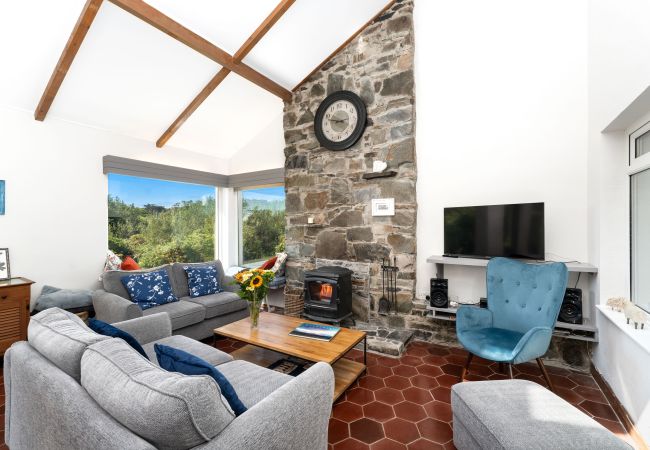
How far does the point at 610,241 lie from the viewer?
8.29ft

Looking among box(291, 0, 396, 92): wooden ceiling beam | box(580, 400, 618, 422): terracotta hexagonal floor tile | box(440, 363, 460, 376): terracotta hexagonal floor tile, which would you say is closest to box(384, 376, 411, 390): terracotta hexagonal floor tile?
box(440, 363, 460, 376): terracotta hexagonal floor tile

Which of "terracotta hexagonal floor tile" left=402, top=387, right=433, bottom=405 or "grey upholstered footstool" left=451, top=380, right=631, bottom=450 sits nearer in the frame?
"grey upholstered footstool" left=451, top=380, right=631, bottom=450

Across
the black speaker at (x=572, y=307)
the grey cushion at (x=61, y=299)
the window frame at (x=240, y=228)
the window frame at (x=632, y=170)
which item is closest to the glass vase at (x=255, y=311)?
the grey cushion at (x=61, y=299)

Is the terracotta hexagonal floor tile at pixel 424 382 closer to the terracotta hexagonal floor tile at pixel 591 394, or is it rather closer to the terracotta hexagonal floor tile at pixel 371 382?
the terracotta hexagonal floor tile at pixel 371 382

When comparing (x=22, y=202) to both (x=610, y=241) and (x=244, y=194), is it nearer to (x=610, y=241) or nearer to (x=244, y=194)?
(x=244, y=194)

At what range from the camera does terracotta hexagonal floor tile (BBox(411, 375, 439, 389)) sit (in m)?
2.59

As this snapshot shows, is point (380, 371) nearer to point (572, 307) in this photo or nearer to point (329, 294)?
point (329, 294)

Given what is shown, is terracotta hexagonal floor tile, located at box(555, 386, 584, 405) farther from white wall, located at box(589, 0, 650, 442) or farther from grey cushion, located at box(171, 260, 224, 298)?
grey cushion, located at box(171, 260, 224, 298)

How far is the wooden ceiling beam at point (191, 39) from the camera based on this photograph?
2883 mm

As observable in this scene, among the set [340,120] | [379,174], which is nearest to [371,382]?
[379,174]

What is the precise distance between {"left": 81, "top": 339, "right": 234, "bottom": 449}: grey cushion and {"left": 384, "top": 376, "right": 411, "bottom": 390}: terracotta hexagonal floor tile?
1.84 metres

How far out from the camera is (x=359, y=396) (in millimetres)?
2441

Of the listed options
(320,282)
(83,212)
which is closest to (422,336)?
(320,282)

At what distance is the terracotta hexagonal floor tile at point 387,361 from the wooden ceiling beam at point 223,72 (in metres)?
3.69
